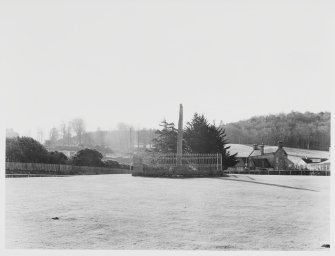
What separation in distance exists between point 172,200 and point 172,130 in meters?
23.0

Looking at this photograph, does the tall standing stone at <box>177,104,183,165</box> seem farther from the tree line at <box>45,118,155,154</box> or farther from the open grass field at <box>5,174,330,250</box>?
the open grass field at <box>5,174,330,250</box>

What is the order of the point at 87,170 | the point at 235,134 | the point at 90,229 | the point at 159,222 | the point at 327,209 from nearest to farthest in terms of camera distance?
the point at 90,229 → the point at 159,222 → the point at 327,209 → the point at 87,170 → the point at 235,134

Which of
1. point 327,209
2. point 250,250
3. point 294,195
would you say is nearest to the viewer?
point 250,250

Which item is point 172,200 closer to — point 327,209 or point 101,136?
point 327,209

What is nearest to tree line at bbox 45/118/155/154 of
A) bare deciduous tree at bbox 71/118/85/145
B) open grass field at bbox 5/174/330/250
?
bare deciduous tree at bbox 71/118/85/145

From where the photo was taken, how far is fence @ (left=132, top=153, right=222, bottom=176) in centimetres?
1958

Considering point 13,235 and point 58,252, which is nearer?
point 58,252

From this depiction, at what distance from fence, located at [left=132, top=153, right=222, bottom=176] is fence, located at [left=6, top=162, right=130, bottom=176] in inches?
271

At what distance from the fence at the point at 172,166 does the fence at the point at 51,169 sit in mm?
6881

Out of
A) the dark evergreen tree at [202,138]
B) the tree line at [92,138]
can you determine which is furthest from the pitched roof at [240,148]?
the tree line at [92,138]

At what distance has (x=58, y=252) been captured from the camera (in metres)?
5.79

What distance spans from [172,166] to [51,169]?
8814 millimetres

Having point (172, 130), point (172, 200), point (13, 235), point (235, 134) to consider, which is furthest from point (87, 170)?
point (13, 235)

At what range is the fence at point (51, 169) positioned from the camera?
2291 cm
